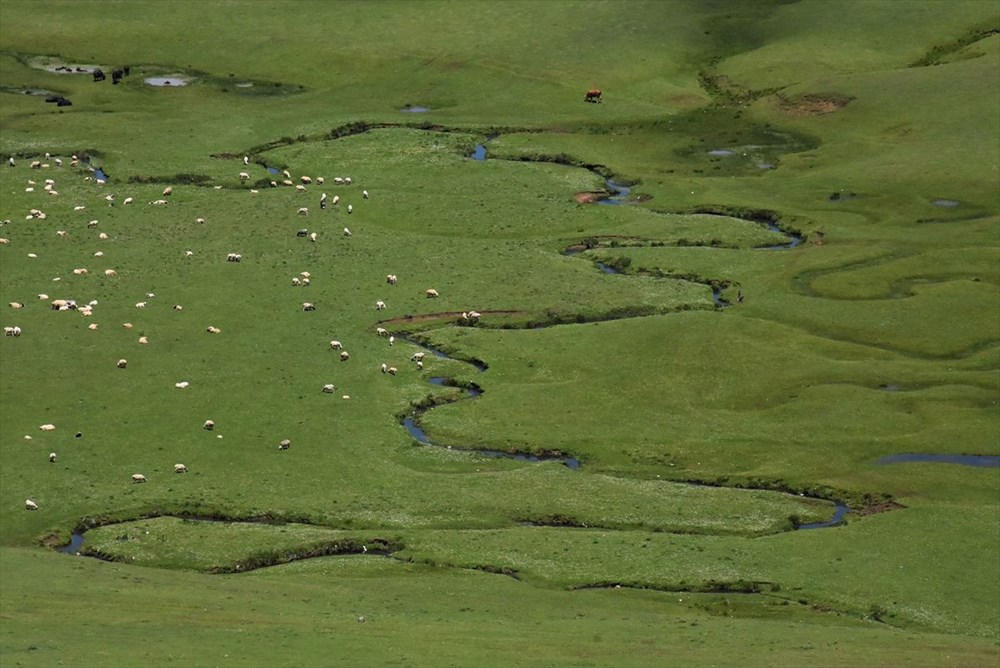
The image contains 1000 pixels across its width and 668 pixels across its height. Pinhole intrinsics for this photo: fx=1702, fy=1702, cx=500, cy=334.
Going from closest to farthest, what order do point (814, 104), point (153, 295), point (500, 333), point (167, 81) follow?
point (500, 333), point (153, 295), point (814, 104), point (167, 81)

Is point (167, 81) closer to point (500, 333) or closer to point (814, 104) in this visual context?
point (814, 104)

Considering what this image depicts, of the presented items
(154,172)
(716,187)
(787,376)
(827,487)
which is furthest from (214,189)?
(827,487)

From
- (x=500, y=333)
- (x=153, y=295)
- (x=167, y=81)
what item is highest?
(x=167, y=81)

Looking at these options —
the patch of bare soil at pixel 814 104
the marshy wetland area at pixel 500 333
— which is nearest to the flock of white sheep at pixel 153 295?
the marshy wetland area at pixel 500 333

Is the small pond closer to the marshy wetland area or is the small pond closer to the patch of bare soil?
the marshy wetland area

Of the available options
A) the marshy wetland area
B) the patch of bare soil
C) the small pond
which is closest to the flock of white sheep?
the marshy wetland area

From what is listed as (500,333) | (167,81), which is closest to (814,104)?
(500,333)

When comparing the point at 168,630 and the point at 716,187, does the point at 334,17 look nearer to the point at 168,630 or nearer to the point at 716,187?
the point at 716,187
